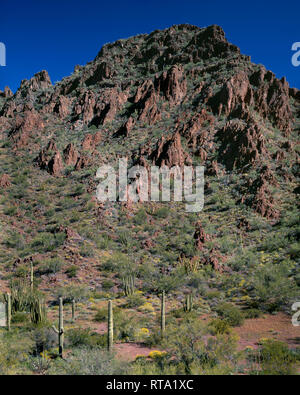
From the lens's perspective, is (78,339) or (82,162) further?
(82,162)

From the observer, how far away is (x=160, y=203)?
91.5ft

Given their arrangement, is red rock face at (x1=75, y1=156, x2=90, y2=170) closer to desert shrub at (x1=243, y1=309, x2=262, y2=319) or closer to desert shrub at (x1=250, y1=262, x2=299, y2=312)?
desert shrub at (x1=250, y1=262, x2=299, y2=312)

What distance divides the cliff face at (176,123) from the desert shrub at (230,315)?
28.8 ft

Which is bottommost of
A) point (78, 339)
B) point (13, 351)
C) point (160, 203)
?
point (78, 339)

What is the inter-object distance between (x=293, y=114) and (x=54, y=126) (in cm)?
3930

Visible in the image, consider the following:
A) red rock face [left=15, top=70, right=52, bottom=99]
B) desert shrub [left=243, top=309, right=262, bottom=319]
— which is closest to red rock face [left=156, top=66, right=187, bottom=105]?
red rock face [left=15, top=70, right=52, bottom=99]

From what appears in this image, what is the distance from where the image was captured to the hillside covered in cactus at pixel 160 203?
16.5 m

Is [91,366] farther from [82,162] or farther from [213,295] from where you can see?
[82,162]

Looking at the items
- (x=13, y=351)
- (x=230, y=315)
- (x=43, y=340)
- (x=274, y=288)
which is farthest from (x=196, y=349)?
(x=274, y=288)

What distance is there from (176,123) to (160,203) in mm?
15400

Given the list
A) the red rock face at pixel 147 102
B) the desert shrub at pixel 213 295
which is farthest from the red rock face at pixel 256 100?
the desert shrub at pixel 213 295

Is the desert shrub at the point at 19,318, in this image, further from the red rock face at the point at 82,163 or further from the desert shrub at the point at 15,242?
the red rock face at the point at 82,163

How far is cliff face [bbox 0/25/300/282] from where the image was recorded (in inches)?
1196
